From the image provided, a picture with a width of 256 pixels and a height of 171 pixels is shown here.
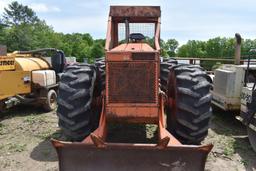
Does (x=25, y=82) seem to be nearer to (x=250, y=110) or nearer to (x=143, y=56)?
(x=143, y=56)

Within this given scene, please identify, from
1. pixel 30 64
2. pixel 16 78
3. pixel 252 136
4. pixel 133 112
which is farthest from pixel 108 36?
pixel 30 64

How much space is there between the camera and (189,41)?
194 ft

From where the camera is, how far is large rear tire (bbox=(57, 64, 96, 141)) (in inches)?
195

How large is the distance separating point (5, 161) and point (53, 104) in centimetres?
406

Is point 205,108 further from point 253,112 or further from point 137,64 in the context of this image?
point 253,112

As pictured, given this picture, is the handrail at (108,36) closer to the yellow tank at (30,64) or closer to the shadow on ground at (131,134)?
the shadow on ground at (131,134)

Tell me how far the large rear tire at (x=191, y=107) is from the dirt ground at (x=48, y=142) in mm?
628

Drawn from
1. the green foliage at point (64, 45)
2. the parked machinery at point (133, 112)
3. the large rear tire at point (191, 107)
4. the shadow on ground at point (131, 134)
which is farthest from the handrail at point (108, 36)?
the green foliage at point (64, 45)

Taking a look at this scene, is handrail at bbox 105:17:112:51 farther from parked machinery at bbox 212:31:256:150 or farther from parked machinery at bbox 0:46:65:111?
parked machinery at bbox 0:46:65:111

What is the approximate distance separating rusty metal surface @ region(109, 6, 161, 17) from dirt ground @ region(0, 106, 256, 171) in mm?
2177

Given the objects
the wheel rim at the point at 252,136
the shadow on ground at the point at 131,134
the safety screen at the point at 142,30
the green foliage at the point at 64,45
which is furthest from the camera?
the green foliage at the point at 64,45

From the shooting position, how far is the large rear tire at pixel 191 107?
4.82 meters

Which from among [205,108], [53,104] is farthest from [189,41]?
[205,108]

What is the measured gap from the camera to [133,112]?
15.4ft
